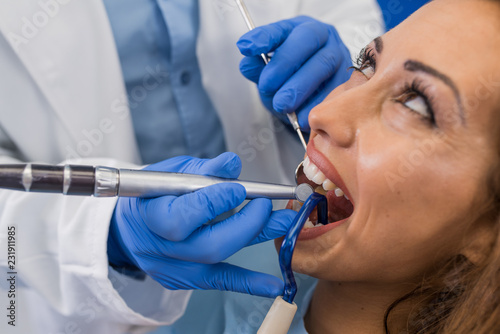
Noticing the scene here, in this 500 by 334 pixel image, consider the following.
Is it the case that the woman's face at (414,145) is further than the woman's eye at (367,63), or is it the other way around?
the woman's eye at (367,63)

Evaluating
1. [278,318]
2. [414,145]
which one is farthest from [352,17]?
[278,318]

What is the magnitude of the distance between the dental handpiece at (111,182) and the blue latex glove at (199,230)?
26 mm

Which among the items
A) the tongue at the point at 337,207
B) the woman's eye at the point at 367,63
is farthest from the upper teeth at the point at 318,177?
the woman's eye at the point at 367,63

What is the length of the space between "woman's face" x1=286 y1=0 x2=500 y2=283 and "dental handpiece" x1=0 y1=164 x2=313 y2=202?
0.14m

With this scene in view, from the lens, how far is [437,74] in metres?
0.89

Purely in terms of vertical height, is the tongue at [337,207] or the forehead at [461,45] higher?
the forehead at [461,45]

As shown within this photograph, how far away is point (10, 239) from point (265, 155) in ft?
2.70

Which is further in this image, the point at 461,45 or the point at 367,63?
the point at 367,63

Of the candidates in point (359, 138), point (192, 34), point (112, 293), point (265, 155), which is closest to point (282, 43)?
point (192, 34)

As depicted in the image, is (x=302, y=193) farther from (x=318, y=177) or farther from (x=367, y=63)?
(x=367, y=63)

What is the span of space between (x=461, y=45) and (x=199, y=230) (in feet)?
2.09

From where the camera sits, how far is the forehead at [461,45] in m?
0.89

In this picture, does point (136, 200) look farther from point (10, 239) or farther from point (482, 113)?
point (482, 113)

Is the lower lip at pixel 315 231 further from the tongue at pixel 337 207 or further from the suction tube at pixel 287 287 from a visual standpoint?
the tongue at pixel 337 207
